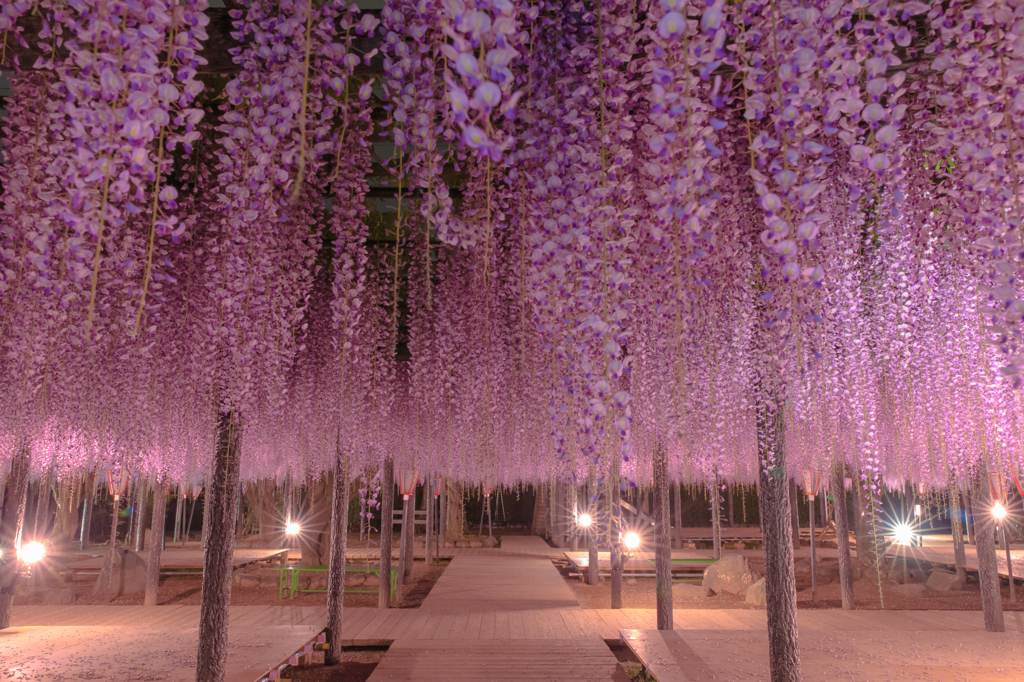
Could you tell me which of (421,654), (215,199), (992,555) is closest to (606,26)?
(215,199)

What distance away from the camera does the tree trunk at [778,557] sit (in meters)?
3.80

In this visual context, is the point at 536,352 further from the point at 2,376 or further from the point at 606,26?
the point at 2,376

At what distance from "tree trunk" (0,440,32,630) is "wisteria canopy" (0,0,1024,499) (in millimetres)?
2353

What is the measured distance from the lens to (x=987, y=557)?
694 centimetres

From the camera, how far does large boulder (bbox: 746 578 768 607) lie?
10.1 m

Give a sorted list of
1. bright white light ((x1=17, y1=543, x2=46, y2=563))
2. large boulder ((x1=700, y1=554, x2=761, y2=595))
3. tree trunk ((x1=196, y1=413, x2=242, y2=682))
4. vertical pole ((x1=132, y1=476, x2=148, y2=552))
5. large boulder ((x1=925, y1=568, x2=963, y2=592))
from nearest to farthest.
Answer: tree trunk ((x1=196, y1=413, x2=242, y2=682))
bright white light ((x1=17, y1=543, x2=46, y2=563))
large boulder ((x1=700, y1=554, x2=761, y2=595))
large boulder ((x1=925, y1=568, x2=963, y2=592))
vertical pole ((x1=132, y1=476, x2=148, y2=552))

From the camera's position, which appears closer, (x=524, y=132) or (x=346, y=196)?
(x=524, y=132)

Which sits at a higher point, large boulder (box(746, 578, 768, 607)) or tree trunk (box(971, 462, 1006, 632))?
tree trunk (box(971, 462, 1006, 632))

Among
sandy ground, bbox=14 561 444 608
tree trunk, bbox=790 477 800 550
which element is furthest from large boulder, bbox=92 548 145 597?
tree trunk, bbox=790 477 800 550

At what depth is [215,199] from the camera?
3514 mm

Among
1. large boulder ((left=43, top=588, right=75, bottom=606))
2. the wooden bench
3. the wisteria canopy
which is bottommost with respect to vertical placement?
large boulder ((left=43, top=588, right=75, bottom=606))

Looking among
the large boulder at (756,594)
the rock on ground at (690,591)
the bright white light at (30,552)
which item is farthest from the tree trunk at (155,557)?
the large boulder at (756,594)

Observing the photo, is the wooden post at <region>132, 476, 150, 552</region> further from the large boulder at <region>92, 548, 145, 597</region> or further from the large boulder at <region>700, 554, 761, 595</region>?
the large boulder at <region>700, 554, 761, 595</region>

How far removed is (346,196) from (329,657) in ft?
16.2
